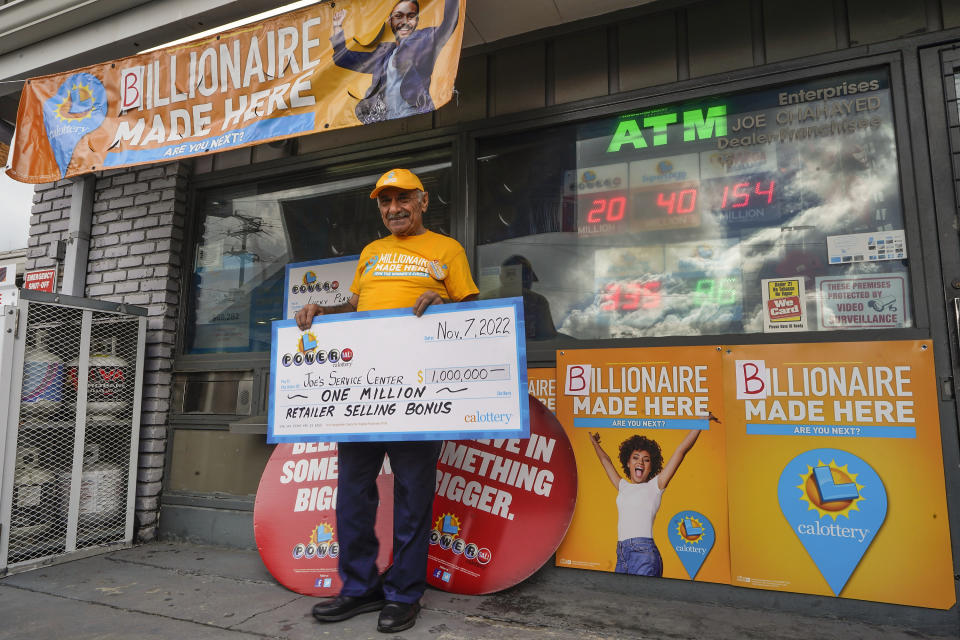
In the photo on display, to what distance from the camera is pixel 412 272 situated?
8.48ft

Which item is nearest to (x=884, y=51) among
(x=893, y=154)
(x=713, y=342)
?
(x=893, y=154)

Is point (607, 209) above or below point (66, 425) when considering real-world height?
above

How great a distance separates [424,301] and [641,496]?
4.83 feet

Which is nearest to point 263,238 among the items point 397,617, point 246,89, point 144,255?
point 144,255

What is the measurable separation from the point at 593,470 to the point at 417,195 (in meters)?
1.65

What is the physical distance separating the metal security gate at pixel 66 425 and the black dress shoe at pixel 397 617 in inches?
92.8

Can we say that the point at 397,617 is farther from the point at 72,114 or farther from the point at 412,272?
the point at 72,114

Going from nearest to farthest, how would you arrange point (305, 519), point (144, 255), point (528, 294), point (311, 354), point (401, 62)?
point (311, 354)
point (401, 62)
point (305, 519)
point (528, 294)
point (144, 255)

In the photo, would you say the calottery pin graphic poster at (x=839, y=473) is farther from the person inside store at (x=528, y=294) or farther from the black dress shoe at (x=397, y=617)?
the black dress shoe at (x=397, y=617)

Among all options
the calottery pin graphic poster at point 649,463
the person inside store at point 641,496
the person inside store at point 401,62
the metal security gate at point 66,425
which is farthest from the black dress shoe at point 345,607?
the person inside store at point 401,62

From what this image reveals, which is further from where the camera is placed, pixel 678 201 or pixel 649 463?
pixel 678 201

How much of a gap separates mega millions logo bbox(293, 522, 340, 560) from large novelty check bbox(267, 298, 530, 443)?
2.18ft

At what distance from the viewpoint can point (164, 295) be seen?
13.5ft

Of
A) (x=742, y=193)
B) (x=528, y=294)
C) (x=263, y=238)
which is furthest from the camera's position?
(x=263, y=238)
